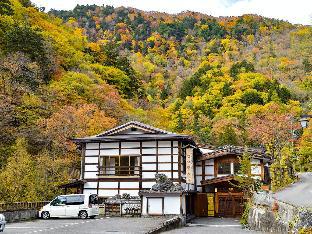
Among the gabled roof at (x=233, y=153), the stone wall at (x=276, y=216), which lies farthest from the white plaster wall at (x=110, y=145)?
the stone wall at (x=276, y=216)

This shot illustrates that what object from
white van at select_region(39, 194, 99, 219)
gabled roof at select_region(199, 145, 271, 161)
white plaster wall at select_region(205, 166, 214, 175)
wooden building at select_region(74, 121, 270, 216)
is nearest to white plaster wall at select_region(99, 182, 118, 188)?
wooden building at select_region(74, 121, 270, 216)

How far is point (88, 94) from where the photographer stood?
4772cm

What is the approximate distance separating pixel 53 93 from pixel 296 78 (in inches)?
1894

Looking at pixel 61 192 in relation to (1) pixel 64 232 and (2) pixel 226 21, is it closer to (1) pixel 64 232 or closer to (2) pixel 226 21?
(1) pixel 64 232

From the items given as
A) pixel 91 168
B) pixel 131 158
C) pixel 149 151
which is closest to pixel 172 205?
pixel 149 151

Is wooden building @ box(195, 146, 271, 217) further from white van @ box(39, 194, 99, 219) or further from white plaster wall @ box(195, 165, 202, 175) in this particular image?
white van @ box(39, 194, 99, 219)

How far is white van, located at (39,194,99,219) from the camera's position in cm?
2547

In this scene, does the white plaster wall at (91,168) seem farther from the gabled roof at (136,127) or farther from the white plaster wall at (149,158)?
the white plaster wall at (149,158)

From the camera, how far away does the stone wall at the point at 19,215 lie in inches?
864

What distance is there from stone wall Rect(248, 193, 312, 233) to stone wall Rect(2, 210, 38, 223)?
39.3ft

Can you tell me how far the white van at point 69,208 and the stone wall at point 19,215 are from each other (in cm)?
62

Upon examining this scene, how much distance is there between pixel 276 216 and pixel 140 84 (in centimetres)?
5945

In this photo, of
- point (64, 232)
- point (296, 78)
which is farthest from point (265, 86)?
point (64, 232)

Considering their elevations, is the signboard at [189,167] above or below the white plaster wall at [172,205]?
above
